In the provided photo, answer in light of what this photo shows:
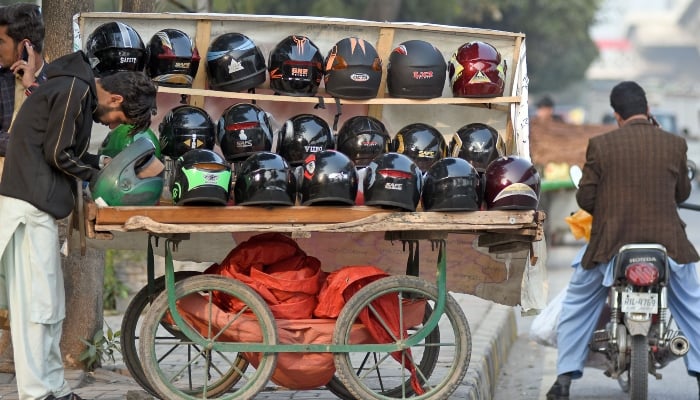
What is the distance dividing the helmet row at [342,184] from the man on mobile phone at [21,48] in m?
0.87

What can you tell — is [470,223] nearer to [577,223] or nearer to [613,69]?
[577,223]

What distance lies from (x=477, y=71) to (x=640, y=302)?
5.23 ft

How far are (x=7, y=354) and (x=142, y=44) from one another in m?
1.99

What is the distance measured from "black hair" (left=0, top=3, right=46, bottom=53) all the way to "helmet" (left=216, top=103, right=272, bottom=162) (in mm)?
1125

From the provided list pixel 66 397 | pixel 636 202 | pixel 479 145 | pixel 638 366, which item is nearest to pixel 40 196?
pixel 66 397

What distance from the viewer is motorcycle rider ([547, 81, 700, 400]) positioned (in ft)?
22.2

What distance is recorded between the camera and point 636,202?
678 cm

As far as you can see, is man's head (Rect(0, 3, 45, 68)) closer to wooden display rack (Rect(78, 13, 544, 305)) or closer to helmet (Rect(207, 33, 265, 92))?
wooden display rack (Rect(78, 13, 544, 305))

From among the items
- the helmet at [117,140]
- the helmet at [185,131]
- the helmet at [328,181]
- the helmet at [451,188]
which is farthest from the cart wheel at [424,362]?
the helmet at [117,140]

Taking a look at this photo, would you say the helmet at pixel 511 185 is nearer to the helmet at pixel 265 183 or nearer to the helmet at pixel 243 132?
the helmet at pixel 265 183

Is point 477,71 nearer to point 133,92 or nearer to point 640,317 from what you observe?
point 640,317

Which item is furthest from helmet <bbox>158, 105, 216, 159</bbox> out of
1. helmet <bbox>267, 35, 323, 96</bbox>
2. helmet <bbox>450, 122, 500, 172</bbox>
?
helmet <bbox>450, 122, 500, 172</bbox>

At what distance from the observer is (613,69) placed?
13612cm

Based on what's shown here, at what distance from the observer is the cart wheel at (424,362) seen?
628 centimetres
